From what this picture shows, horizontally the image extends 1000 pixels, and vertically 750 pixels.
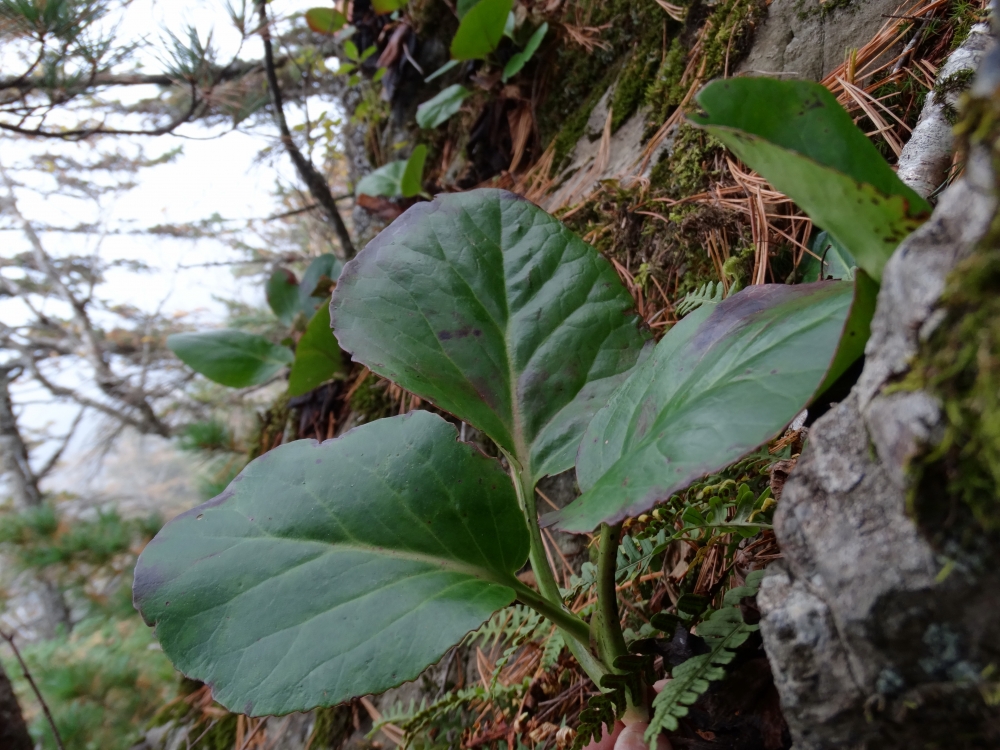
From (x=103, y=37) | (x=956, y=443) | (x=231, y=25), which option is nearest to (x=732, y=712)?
(x=956, y=443)

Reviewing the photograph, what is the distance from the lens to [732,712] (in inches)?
19.9

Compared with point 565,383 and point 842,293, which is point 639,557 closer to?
point 565,383

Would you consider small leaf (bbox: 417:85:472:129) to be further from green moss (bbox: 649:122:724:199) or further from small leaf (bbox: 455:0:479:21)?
green moss (bbox: 649:122:724:199)

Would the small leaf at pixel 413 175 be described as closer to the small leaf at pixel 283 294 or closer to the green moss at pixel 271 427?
the small leaf at pixel 283 294

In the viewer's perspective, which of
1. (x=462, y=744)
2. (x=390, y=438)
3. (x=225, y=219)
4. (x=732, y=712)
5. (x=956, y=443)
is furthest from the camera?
(x=225, y=219)

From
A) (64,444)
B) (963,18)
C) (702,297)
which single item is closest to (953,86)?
(963,18)

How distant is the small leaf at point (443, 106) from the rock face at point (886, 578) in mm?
1802

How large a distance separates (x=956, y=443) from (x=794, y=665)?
194 millimetres

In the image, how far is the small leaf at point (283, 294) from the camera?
2135mm

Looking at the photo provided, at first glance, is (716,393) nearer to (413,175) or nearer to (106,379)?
(413,175)

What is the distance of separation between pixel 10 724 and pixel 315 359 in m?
1.18

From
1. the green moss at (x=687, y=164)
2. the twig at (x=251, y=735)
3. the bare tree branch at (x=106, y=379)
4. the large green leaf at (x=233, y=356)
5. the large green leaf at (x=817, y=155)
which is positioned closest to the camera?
the large green leaf at (x=817, y=155)

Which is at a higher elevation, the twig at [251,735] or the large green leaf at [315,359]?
the large green leaf at [315,359]

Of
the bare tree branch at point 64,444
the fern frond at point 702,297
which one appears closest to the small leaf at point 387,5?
the fern frond at point 702,297
